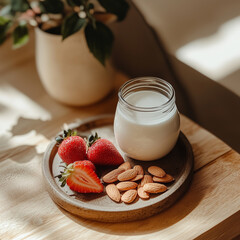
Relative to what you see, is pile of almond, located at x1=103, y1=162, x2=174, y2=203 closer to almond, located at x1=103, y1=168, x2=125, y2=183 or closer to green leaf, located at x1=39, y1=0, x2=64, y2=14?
almond, located at x1=103, y1=168, x2=125, y2=183

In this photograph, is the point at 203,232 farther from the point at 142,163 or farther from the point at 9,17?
the point at 9,17

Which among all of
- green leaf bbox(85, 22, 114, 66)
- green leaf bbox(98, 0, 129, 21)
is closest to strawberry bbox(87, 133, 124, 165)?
green leaf bbox(85, 22, 114, 66)

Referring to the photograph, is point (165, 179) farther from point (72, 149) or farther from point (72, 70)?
point (72, 70)

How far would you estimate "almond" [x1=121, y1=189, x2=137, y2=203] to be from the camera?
0.81 metres

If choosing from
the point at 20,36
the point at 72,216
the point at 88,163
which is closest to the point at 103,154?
the point at 88,163

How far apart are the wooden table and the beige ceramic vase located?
0.05 metres

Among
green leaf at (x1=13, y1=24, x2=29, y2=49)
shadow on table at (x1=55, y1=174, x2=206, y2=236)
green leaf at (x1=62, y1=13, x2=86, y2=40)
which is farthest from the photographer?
green leaf at (x1=13, y1=24, x2=29, y2=49)

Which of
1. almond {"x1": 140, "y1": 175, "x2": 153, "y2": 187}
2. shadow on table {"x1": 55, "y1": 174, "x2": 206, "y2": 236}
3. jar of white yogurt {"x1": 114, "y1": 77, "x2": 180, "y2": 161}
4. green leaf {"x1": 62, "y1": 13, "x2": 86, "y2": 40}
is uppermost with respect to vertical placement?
green leaf {"x1": 62, "y1": 13, "x2": 86, "y2": 40}

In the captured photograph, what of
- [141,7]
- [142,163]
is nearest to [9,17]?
[141,7]

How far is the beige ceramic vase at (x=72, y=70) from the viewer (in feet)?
3.50

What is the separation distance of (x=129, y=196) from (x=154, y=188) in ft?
0.17

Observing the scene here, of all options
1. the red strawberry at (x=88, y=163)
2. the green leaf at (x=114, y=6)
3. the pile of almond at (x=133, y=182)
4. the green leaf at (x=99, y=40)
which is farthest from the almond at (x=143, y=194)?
the green leaf at (x=114, y=6)

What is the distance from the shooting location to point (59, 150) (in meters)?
0.88

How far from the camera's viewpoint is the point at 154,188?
818 millimetres
